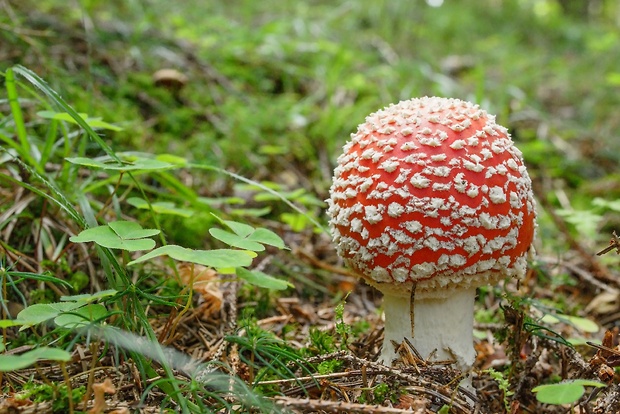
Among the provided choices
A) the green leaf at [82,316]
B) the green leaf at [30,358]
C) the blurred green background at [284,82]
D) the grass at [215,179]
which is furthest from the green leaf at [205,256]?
the blurred green background at [284,82]

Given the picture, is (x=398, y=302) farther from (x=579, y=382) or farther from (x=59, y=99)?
(x=59, y=99)

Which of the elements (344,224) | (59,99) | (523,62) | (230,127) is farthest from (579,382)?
(523,62)

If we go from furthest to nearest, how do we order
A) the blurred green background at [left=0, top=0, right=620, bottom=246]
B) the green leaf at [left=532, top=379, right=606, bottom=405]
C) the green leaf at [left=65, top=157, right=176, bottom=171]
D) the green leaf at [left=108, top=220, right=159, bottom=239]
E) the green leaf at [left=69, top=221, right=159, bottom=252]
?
the blurred green background at [left=0, top=0, right=620, bottom=246] < the green leaf at [left=65, top=157, right=176, bottom=171] < the green leaf at [left=108, top=220, right=159, bottom=239] < the green leaf at [left=69, top=221, right=159, bottom=252] < the green leaf at [left=532, top=379, right=606, bottom=405]

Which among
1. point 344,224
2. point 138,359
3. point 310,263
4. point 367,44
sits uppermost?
point 367,44

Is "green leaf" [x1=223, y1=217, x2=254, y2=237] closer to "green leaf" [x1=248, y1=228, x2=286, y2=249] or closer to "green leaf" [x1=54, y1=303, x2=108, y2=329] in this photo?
"green leaf" [x1=248, y1=228, x2=286, y2=249]

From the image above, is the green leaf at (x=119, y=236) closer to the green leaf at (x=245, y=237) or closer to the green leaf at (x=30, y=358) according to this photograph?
the green leaf at (x=245, y=237)

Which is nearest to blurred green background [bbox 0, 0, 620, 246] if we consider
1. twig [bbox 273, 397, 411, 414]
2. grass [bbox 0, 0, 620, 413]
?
grass [bbox 0, 0, 620, 413]

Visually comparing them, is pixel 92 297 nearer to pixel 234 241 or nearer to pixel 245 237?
pixel 234 241
